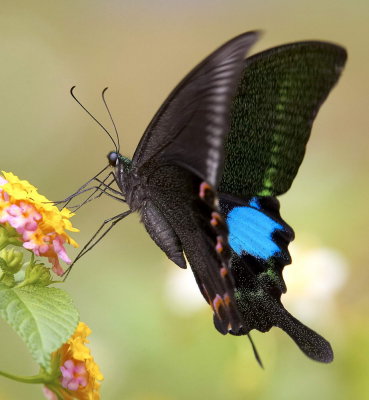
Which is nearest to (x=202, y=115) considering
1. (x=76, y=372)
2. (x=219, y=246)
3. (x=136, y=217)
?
(x=219, y=246)

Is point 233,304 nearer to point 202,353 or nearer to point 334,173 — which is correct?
point 202,353

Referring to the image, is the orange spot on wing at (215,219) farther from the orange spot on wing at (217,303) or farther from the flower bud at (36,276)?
the flower bud at (36,276)

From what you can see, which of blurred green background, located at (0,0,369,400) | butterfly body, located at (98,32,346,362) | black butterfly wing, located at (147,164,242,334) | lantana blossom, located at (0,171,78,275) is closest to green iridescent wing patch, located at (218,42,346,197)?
butterfly body, located at (98,32,346,362)

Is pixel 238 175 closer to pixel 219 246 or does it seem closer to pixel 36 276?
pixel 219 246

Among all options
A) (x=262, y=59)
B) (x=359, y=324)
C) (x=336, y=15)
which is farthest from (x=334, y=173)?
(x=336, y=15)

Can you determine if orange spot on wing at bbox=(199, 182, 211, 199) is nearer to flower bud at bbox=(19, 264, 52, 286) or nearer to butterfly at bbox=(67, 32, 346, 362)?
butterfly at bbox=(67, 32, 346, 362)
